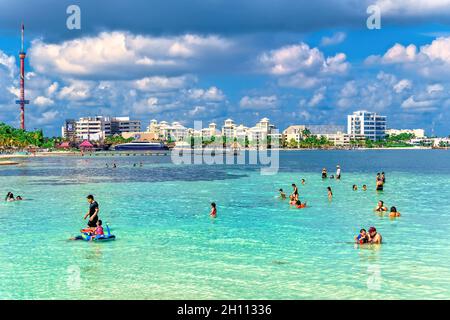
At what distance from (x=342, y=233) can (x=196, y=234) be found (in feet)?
29.6

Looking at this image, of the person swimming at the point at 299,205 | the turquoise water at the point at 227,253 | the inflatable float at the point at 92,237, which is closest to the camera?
the turquoise water at the point at 227,253

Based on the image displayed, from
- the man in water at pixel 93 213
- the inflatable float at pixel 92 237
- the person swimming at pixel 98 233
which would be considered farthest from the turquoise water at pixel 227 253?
the man in water at pixel 93 213

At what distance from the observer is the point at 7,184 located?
71500 mm

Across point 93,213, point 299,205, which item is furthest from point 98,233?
point 299,205

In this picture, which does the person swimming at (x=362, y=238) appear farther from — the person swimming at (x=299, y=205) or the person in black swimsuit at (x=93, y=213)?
the person swimming at (x=299, y=205)

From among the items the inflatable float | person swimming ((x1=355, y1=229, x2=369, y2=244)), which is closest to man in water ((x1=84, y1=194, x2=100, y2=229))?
the inflatable float

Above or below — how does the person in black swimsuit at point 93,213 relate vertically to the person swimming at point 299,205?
above

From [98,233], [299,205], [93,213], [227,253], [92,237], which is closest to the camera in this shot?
[227,253]

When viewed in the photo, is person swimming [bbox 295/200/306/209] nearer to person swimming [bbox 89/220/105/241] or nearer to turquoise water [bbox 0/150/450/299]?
turquoise water [bbox 0/150/450/299]

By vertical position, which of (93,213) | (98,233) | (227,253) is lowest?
(227,253)

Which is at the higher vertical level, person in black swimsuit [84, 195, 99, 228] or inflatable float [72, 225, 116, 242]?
person in black swimsuit [84, 195, 99, 228]

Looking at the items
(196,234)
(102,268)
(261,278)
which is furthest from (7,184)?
(261,278)

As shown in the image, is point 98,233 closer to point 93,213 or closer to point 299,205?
point 93,213
